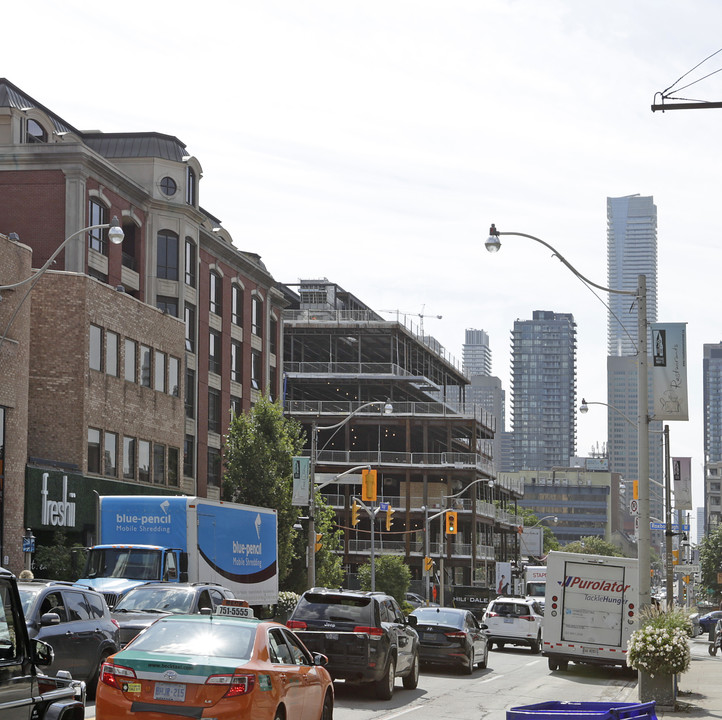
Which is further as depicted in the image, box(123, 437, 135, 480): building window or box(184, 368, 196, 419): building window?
box(184, 368, 196, 419): building window

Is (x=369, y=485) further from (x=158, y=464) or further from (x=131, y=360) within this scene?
(x=131, y=360)

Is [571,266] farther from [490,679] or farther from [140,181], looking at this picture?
[140,181]

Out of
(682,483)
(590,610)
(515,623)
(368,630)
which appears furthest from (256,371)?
(368,630)

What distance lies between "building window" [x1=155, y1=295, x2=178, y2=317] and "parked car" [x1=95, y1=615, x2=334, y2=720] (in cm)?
4606

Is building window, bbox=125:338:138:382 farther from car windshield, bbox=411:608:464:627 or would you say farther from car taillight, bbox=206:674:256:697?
car taillight, bbox=206:674:256:697

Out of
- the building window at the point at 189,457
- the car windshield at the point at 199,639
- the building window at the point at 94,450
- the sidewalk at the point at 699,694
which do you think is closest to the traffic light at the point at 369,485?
the building window at the point at 189,457

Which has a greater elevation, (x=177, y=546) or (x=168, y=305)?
(x=168, y=305)

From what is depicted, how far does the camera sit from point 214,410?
6556 centimetres

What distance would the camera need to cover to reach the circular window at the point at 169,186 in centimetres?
5869

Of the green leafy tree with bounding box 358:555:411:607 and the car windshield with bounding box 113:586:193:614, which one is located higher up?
the car windshield with bounding box 113:586:193:614

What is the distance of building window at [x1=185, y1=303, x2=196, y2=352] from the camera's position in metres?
60.9

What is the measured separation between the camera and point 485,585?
9881cm

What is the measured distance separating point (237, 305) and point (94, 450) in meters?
24.7

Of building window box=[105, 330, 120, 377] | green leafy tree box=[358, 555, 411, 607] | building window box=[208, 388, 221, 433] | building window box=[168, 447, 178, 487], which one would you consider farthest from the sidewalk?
green leafy tree box=[358, 555, 411, 607]
